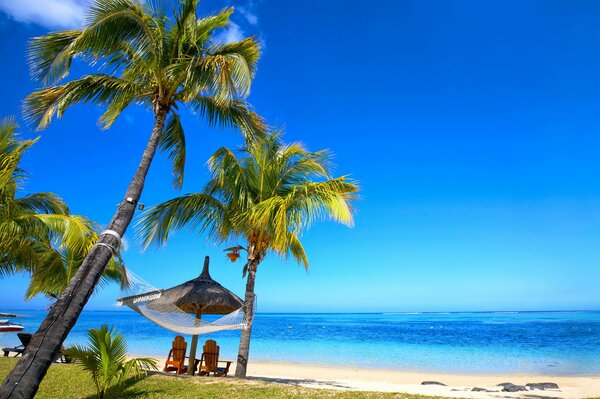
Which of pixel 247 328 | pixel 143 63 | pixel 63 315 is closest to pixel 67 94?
pixel 143 63

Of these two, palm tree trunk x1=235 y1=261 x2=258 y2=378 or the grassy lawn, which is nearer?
the grassy lawn

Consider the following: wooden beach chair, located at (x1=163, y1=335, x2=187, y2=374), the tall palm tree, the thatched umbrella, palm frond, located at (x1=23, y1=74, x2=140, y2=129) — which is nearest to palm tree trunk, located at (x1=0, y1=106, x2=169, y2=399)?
the tall palm tree

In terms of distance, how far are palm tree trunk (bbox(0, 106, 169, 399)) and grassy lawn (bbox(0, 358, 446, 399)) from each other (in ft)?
5.91

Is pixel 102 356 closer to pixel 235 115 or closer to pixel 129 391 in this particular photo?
pixel 129 391

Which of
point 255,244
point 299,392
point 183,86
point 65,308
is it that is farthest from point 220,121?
point 299,392

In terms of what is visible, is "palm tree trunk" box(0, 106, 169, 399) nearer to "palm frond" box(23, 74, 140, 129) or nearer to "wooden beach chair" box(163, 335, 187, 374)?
"palm frond" box(23, 74, 140, 129)

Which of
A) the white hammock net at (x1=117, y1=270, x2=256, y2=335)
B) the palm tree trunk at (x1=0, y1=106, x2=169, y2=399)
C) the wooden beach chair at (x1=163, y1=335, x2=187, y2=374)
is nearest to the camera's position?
the palm tree trunk at (x1=0, y1=106, x2=169, y2=399)

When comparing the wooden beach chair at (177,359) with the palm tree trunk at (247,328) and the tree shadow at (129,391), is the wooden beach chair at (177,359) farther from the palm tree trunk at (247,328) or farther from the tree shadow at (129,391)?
the tree shadow at (129,391)

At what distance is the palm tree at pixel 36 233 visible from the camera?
21.4 feet

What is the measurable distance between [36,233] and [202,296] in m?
3.13

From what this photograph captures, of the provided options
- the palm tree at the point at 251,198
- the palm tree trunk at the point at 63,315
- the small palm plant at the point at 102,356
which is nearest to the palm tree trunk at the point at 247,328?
the palm tree at the point at 251,198

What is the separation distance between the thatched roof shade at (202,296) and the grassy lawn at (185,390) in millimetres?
1514

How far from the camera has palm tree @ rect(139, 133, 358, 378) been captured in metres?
7.48

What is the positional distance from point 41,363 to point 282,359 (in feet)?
49.1
